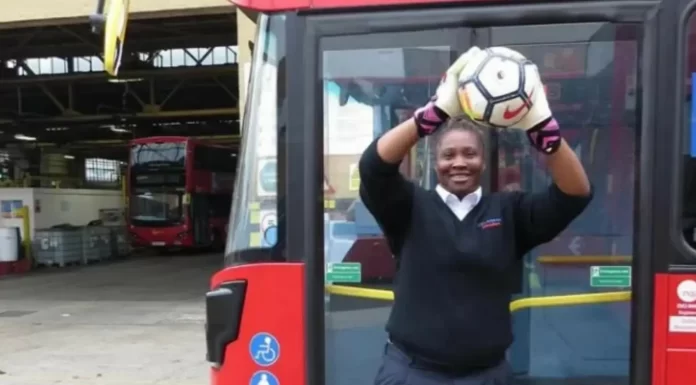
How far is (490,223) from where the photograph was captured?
7.91 feet

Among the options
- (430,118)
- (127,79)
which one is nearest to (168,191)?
(127,79)

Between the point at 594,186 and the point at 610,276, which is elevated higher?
the point at 594,186

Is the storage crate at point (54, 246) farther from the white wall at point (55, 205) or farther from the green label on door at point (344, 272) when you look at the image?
the green label on door at point (344, 272)

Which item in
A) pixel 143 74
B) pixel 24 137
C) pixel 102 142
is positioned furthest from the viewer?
pixel 102 142

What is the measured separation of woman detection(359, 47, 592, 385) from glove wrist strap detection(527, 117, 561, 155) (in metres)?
0.08

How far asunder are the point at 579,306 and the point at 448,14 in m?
1.18

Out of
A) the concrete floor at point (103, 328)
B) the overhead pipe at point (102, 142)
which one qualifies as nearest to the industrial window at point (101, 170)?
the overhead pipe at point (102, 142)

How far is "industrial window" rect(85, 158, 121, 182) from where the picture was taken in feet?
142

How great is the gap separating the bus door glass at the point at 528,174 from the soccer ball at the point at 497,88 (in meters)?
0.86

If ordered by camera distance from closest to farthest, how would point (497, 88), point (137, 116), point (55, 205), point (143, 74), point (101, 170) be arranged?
point (497, 88) < point (143, 74) < point (55, 205) < point (137, 116) < point (101, 170)

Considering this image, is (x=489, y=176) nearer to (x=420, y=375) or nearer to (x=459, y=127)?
(x=459, y=127)

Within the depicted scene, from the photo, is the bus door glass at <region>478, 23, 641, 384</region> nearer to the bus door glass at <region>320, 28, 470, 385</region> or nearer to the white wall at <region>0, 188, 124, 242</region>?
the bus door glass at <region>320, 28, 470, 385</region>

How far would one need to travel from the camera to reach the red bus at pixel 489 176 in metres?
2.82

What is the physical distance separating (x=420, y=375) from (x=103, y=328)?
994 cm
